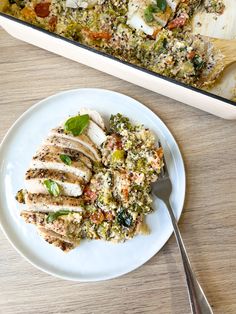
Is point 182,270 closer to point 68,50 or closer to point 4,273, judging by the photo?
point 4,273

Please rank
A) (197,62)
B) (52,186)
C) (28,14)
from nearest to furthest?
(52,186), (197,62), (28,14)

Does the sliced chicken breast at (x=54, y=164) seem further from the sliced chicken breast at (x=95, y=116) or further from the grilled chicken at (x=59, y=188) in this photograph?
the sliced chicken breast at (x=95, y=116)

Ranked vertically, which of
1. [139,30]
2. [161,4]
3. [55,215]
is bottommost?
[55,215]

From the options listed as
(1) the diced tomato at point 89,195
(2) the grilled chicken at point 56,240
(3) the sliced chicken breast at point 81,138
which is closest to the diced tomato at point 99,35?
(3) the sliced chicken breast at point 81,138

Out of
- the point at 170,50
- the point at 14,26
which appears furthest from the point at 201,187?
the point at 14,26

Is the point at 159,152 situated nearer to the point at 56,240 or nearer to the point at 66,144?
the point at 66,144

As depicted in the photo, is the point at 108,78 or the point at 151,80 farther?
the point at 108,78

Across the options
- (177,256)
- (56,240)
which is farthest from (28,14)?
(177,256)
